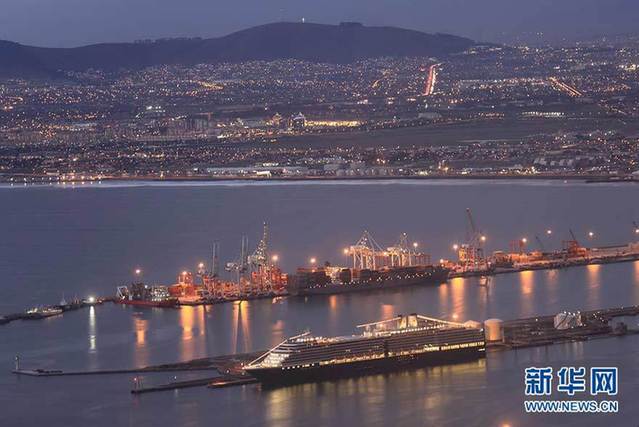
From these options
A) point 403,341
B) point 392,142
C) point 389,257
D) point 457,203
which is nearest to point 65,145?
point 392,142

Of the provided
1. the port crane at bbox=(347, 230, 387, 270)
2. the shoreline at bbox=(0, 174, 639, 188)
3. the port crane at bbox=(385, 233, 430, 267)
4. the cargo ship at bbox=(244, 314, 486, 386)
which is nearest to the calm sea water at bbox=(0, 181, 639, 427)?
the cargo ship at bbox=(244, 314, 486, 386)

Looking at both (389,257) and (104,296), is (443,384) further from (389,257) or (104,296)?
(389,257)

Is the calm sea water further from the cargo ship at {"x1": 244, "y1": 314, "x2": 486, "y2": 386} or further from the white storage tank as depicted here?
the white storage tank

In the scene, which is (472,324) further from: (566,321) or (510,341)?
(566,321)

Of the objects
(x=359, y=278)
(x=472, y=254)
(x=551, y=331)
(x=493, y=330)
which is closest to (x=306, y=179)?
(x=472, y=254)

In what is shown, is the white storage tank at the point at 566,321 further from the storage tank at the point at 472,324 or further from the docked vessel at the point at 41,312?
the docked vessel at the point at 41,312

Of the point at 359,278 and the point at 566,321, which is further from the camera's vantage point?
the point at 359,278
